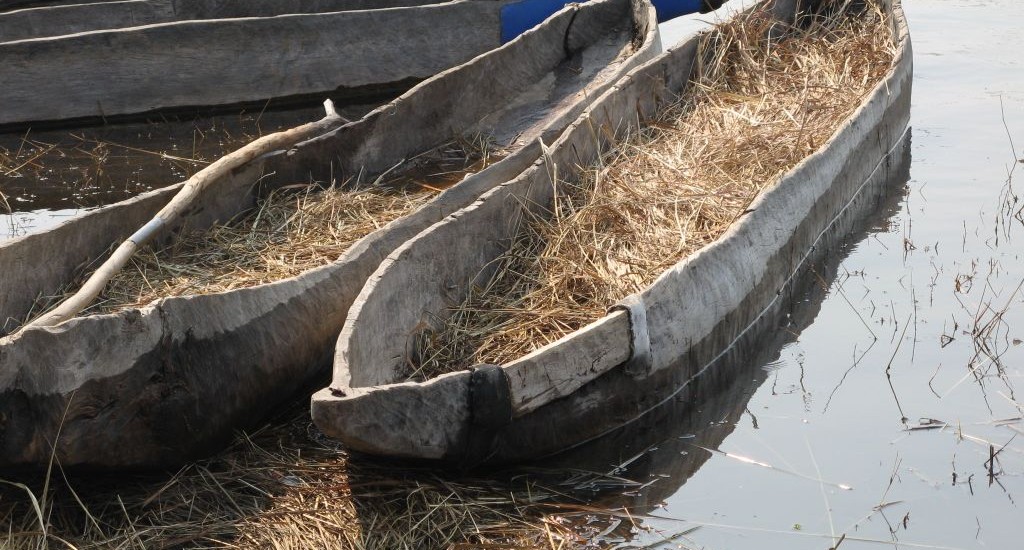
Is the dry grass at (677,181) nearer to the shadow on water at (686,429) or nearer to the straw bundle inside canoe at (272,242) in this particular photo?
the shadow on water at (686,429)

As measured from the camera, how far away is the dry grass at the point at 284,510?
10.6ft

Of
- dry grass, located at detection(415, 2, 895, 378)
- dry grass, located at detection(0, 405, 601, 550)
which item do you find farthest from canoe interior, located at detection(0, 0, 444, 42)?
dry grass, located at detection(0, 405, 601, 550)

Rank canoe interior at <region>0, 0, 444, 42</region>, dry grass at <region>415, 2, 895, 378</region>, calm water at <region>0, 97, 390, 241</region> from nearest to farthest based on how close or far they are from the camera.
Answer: dry grass at <region>415, 2, 895, 378</region> → calm water at <region>0, 97, 390, 241</region> → canoe interior at <region>0, 0, 444, 42</region>

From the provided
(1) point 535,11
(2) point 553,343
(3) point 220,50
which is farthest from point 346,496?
(1) point 535,11

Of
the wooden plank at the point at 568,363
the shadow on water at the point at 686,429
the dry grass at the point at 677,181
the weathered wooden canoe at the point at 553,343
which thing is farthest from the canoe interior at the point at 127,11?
the wooden plank at the point at 568,363

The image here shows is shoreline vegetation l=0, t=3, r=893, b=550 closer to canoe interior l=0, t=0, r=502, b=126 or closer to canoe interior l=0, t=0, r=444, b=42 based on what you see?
canoe interior l=0, t=0, r=502, b=126

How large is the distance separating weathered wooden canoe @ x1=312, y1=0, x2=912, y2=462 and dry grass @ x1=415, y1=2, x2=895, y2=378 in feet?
0.46

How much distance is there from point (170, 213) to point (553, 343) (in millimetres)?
1798

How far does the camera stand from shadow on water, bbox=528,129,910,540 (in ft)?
12.0

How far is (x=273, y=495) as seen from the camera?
3508mm

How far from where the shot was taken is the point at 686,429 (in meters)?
4.08

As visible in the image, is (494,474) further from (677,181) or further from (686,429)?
(677,181)

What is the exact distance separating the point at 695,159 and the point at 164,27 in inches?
153

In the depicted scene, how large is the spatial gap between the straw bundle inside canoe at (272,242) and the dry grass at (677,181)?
726mm
